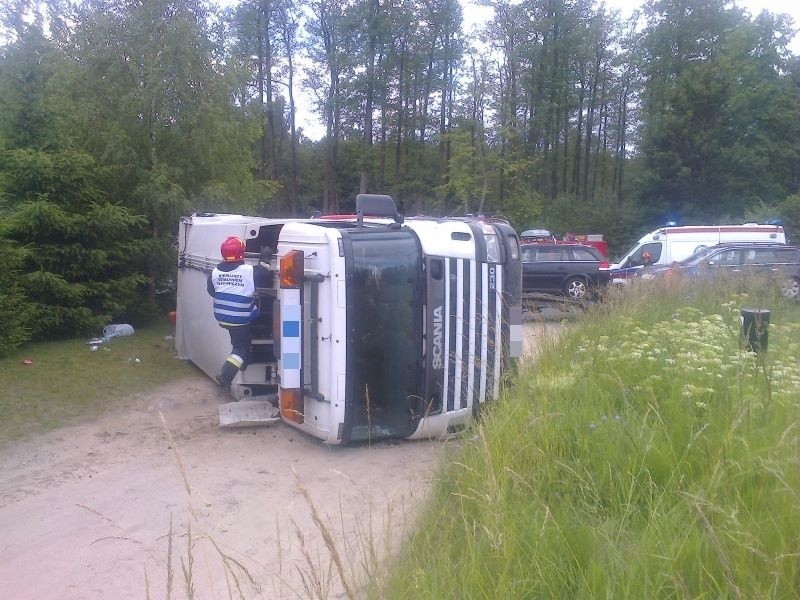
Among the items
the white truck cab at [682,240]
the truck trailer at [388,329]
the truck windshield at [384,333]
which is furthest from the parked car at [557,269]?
the truck windshield at [384,333]

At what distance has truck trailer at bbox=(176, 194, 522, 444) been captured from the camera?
684 centimetres

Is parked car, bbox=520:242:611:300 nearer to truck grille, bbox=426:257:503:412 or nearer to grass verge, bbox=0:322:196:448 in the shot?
grass verge, bbox=0:322:196:448

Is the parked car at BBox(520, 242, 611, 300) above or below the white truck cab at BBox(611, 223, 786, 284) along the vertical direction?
below

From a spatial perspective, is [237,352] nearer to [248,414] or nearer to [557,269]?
[248,414]

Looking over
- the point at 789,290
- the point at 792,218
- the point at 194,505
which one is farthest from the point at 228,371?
the point at 792,218

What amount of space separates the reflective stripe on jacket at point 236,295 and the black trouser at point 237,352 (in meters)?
0.11

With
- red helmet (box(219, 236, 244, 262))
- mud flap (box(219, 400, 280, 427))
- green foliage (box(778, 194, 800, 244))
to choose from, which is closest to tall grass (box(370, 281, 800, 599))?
mud flap (box(219, 400, 280, 427))

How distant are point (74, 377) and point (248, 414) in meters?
3.34

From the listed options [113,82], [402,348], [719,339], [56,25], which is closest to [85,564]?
[402,348]

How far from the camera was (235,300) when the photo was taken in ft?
27.1

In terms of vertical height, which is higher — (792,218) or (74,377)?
(792,218)

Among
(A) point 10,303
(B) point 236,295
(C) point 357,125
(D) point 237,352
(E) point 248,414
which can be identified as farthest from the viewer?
(C) point 357,125

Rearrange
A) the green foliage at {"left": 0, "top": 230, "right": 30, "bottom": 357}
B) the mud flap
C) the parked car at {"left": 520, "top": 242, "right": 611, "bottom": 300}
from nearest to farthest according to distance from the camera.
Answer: the mud flap → the green foliage at {"left": 0, "top": 230, "right": 30, "bottom": 357} → the parked car at {"left": 520, "top": 242, "right": 611, "bottom": 300}

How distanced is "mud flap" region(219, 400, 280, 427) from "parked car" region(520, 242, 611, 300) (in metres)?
12.6
